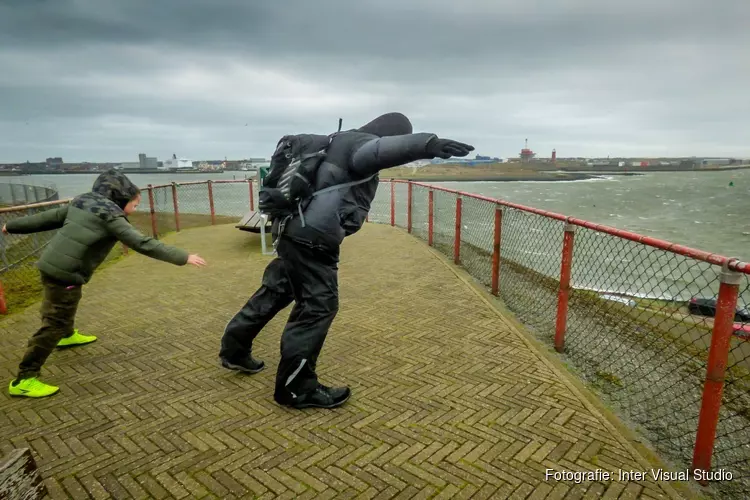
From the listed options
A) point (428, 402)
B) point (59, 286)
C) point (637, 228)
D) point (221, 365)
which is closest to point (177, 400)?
point (221, 365)

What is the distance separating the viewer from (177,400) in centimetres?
342

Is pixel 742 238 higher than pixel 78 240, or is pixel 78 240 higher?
pixel 78 240

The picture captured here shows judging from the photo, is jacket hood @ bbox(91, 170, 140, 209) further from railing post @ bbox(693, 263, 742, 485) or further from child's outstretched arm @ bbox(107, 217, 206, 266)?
railing post @ bbox(693, 263, 742, 485)

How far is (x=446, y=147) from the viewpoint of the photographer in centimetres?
260

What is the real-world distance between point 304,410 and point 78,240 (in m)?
2.12

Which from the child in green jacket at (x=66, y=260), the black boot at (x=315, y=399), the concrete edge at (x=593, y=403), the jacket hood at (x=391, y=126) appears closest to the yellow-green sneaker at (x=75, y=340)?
the child in green jacket at (x=66, y=260)

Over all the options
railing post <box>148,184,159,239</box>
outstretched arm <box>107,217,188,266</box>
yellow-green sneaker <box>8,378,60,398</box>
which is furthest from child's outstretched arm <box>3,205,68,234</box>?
railing post <box>148,184,159,239</box>

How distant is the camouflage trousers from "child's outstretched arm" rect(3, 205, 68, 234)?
0.42 metres

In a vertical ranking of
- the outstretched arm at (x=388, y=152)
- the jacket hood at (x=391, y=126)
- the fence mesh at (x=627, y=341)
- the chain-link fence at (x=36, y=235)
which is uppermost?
the jacket hood at (x=391, y=126)

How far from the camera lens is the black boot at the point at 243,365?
3770mm

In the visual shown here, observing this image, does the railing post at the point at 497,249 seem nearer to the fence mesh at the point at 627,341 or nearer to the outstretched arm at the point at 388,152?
the fence mesh at the point at 627,341

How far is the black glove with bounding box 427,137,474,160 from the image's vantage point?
8.46 feet

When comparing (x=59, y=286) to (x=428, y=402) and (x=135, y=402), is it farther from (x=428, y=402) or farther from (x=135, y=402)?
(x=428, y=402)

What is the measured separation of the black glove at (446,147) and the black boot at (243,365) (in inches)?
92.1
